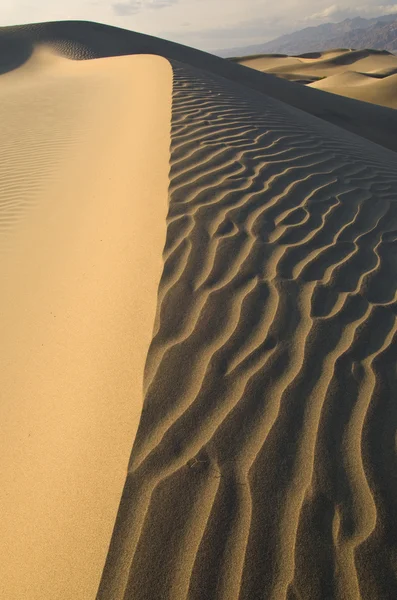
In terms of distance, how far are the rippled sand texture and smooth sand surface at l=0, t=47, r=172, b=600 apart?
135mm

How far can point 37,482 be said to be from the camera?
6.98 feet

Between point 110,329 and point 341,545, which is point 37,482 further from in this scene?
point 341,545

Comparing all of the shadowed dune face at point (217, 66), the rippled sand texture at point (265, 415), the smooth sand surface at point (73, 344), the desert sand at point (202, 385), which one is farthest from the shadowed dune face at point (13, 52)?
the rippled sand texture at point (265, 415)

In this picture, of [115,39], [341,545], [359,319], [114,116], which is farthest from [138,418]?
[115,39]

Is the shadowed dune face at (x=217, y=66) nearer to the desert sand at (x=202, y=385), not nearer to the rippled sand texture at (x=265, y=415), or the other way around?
the desert sand at (x=202, y=385)

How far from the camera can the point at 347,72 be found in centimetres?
2928

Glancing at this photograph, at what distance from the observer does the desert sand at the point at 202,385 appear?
1.73 m

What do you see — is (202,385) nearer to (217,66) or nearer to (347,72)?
(217,66)

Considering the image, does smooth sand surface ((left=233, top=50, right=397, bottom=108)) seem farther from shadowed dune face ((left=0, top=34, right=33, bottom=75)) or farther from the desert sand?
the desert sand

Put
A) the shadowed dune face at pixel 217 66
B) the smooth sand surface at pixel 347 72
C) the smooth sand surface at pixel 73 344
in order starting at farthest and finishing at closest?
the smooth sand surface at pixel 347 72 → the shadowed dune face at pixel 217 66 → the smooth sand surface at pixel 73 344

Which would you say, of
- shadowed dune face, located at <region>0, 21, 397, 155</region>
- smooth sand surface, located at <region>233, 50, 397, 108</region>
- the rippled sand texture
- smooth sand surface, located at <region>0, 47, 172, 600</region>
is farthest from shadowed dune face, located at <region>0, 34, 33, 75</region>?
the rippled sand texture

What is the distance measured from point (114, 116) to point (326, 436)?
307 inches

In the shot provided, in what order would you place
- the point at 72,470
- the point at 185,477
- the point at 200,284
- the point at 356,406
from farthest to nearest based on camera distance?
the point at 200,284
the point at 356,406
the point at 72,470
the point at 185,477

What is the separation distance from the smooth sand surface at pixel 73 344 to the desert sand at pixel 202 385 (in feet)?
0.04
